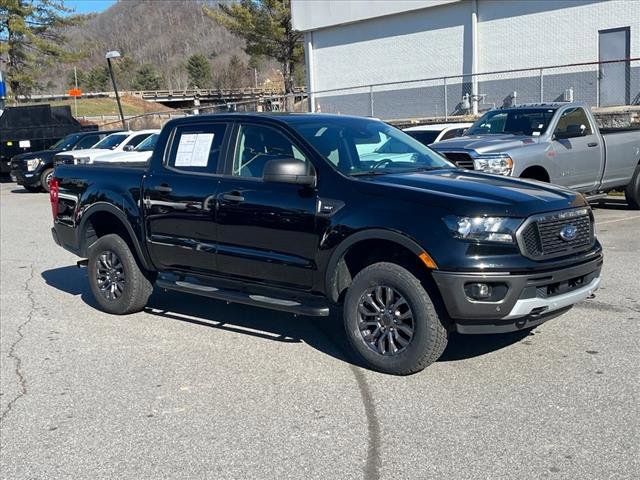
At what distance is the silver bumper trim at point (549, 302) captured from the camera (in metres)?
4.91

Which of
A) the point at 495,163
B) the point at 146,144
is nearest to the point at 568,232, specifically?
the point at 495,163

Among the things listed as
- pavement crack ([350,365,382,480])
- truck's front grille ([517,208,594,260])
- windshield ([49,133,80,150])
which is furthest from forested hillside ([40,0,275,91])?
truck's front grille ([517,208,594,260])

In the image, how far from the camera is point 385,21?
102 ft

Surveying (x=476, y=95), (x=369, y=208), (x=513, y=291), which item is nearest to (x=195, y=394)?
(x=369, y=208)

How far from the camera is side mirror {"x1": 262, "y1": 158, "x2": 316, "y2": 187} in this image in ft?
18.1

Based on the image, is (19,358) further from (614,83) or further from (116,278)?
(614,83)

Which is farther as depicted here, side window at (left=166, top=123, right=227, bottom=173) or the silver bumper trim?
side window at (left=166, top=123, right=227, bottom=173)

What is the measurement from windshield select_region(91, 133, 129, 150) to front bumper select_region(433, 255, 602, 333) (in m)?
18.0

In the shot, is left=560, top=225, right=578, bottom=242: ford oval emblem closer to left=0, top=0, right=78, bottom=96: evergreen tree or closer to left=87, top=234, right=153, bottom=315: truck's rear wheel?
left=87, top=234, right=153, bottom=315: truck's rear wheel

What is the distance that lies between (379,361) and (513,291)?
1101mm

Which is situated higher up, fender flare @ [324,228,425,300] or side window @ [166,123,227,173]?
side window @ [166,123,227,173]

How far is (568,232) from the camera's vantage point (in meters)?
5.27

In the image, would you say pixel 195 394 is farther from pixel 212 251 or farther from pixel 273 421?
pixel 212 251

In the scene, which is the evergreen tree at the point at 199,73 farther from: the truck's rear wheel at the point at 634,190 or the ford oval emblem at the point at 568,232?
the ford oval emblem at the point at 568,232
